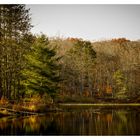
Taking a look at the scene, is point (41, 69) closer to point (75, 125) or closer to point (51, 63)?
point (51, 63)

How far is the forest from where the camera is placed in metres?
14.3

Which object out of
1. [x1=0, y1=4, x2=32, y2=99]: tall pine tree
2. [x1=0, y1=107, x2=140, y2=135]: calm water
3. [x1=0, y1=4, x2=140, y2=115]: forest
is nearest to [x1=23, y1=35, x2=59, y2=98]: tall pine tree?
[x1=0, y1=4, x2=140, y2=115]: forest

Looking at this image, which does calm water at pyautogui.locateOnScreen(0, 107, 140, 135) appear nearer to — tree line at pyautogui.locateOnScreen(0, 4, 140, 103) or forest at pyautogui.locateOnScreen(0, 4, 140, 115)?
forest at pyautogui.locateOnScreen(0, 4, 140, 115)

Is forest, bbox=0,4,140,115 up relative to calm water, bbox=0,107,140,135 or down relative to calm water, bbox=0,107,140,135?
up

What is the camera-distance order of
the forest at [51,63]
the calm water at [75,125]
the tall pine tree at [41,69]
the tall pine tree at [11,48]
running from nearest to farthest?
the calm water at [75,125], the tall pine tree at [11,48], the forest at [51,63], the tall pine tree at [41,69]

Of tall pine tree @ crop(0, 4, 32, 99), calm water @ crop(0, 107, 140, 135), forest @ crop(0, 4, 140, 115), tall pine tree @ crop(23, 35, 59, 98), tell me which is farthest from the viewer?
tall pine tree @ crop(23, 35, 59, 98)

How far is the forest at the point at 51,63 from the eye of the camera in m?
14.3

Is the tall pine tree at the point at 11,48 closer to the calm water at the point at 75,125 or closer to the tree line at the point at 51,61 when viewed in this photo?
the tree line at the point at 51,61

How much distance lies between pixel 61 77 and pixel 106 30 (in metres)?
3.59

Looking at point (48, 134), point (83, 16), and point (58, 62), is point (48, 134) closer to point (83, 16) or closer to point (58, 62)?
point (83, 16)

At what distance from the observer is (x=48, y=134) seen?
30.0 feet

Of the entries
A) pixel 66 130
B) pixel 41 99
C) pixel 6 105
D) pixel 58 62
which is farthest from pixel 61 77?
pixel 66 130

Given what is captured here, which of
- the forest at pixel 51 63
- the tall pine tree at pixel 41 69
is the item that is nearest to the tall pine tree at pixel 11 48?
the forest at pixel 51 63

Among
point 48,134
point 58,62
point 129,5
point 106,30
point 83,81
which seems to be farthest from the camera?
point 83,81
